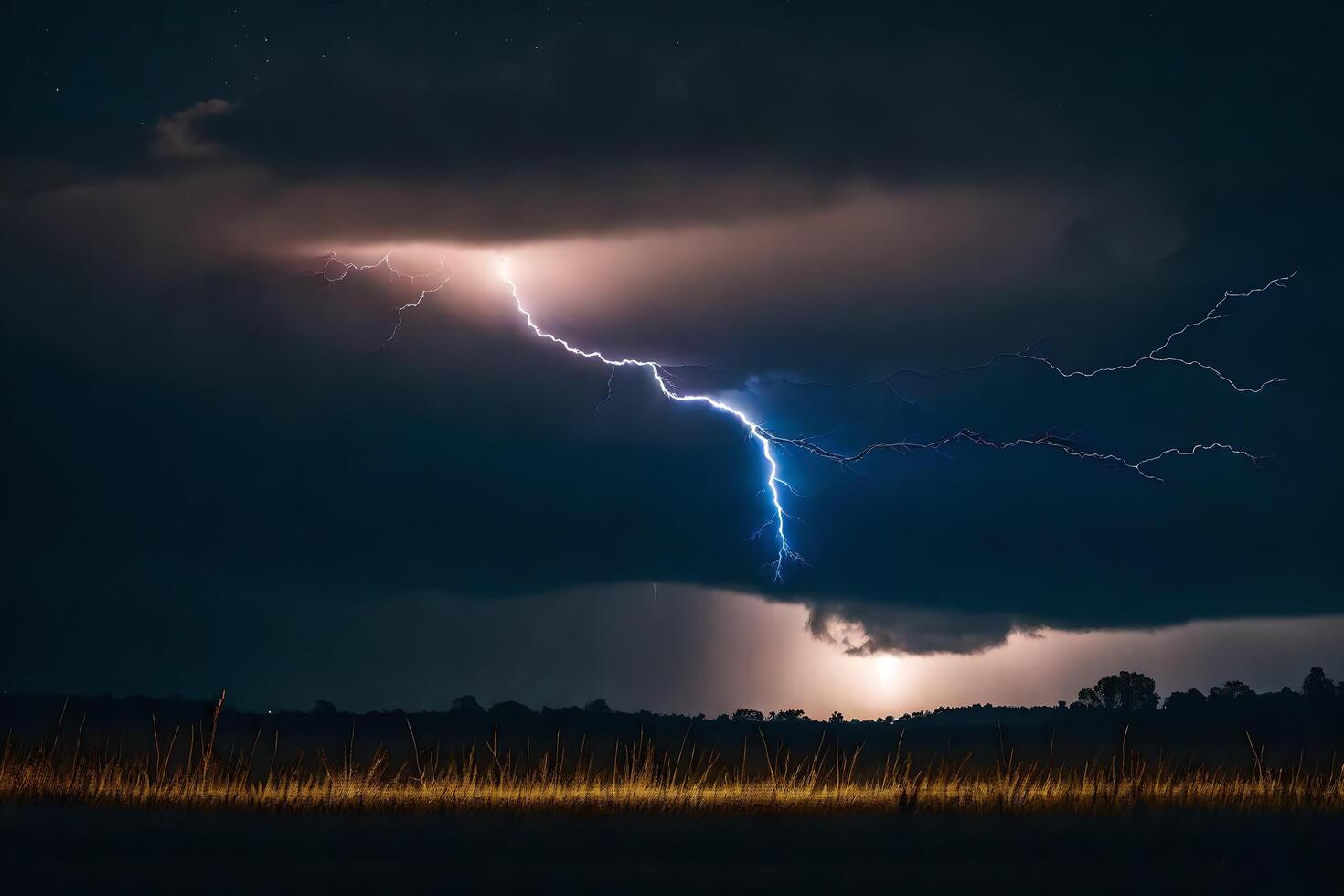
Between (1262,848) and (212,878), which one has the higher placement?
(1262,848)

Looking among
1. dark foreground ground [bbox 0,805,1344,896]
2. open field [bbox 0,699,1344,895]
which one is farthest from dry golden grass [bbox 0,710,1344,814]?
dark foreground ground [bbox 0,805,1344,896]

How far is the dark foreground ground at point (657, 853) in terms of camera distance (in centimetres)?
1247

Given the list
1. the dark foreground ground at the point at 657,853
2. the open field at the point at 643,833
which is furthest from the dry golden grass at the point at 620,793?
the dark foreground ground at the point at 657,853

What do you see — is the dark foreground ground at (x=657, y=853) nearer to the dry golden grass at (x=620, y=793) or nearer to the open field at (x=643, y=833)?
the open field at (x=643, y=833)

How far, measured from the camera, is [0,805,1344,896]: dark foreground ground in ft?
40.9

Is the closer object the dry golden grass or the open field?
the open field

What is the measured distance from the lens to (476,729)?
44156 millimetres

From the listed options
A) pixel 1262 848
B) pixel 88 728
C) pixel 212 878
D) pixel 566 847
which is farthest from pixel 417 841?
pixel 88 728

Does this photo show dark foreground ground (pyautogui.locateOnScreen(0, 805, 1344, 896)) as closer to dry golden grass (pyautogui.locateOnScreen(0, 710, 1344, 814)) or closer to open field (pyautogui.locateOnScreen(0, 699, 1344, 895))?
open field (pyautogui.locateOnScreen(0, 699, 1344, 895))

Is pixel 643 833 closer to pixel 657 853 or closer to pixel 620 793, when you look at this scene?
pixel 657 853

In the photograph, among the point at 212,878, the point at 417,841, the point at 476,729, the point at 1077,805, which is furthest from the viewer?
the point at 476,729

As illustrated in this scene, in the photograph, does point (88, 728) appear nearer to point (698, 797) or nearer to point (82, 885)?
point (698, 797)

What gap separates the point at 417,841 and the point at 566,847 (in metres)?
1.58

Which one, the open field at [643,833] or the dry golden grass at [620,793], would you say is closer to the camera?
the open field at [643,833]
